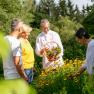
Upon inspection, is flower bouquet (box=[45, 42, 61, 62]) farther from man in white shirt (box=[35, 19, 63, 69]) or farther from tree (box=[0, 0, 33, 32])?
tree (box=[0, 0, 33, 32])

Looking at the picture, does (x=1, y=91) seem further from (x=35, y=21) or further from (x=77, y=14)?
(x=77, y=14)

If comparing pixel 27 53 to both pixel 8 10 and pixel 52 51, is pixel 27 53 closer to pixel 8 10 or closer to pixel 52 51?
pixel 52 51

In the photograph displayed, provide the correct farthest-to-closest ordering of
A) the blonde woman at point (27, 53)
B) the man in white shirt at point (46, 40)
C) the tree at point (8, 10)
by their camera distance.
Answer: the tree at point (8, 10), the man in white shirt at point (46, 40), the blonde woman at point (27, 53)

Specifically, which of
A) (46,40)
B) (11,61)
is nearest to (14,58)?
(11,61)

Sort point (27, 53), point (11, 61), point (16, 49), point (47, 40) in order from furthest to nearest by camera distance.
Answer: point (47, 40)
point (27, 53)
point (11, 61)
point (16, 49)

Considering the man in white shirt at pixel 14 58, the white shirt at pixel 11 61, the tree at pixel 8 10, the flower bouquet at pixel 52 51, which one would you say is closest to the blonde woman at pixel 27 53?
the man in white shirt at pixel 14 58

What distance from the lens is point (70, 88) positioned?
21.5 feet

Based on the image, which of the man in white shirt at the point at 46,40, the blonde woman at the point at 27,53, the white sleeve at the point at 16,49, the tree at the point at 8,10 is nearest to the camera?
the white sleeve at the point at 16,49

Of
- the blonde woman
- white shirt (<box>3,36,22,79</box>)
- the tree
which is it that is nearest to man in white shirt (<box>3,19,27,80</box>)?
white shirt (<box>3,36,22,79</box>)

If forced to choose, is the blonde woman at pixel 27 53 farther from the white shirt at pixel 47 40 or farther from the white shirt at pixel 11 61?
the white shirt at pixel 47 40

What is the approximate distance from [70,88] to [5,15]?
29.9 m

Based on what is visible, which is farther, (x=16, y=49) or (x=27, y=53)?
(x=27, y=53)

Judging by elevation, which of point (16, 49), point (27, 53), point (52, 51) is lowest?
point (52, 51)

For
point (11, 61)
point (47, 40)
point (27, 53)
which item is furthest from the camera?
point (47, 40)
